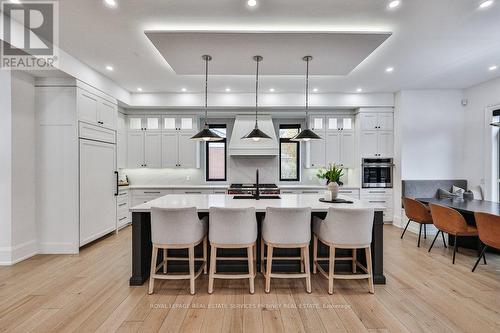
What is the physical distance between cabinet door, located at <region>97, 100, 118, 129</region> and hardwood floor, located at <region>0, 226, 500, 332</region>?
2.39 m

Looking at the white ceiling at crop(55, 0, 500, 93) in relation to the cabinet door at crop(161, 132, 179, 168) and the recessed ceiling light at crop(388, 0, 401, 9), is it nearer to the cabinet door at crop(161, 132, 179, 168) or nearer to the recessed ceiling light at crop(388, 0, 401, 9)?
the recessed ceiling light at crop(388, 0, 401, 9)

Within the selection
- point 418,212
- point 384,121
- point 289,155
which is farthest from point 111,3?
point 384,121

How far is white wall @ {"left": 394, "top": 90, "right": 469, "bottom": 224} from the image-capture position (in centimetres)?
528

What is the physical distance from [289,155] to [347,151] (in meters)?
1.37

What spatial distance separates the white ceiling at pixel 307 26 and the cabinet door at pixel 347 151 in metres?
1.80

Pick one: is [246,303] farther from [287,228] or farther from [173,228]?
[173,228]

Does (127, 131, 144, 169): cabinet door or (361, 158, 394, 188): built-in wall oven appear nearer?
(361, 158, 394, 188): built-in wall oven

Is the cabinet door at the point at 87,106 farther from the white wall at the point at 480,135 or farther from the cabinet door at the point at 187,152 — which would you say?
the white wall at the point at 480,135

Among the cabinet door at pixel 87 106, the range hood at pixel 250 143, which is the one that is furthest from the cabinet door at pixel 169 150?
the cabinet door at pixel 87 106

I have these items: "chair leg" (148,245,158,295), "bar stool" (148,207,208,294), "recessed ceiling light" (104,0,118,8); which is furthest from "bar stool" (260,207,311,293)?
"recessed ceiling light" (104,0,118,8)

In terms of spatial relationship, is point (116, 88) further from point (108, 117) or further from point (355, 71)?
point (355, 71)

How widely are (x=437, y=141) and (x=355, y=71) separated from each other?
2.72m

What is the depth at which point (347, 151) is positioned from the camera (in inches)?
227

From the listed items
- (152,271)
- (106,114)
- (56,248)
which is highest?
(106,114)
